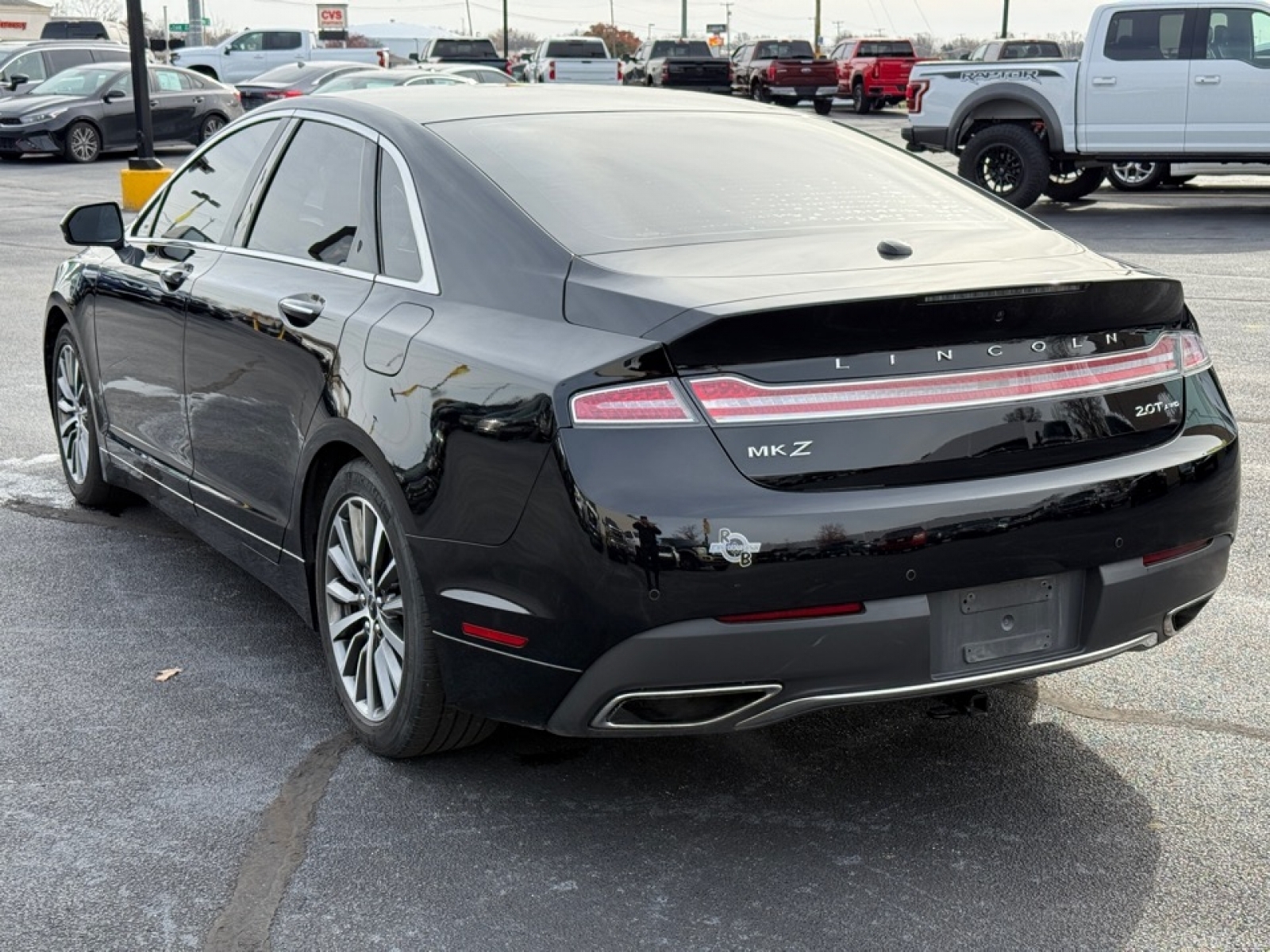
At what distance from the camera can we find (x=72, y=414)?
6250 millimetres

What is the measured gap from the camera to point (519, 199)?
3.79 metres

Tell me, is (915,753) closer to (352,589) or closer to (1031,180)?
(352,589)

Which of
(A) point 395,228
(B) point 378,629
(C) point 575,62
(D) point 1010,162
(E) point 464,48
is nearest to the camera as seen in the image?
(B) point 378,629

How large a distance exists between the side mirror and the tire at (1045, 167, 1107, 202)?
1384 cm

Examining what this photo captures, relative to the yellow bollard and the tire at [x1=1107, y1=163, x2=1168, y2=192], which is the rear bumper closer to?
the yellow bollard

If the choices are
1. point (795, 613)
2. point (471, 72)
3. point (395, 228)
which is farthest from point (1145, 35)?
point (795, 613)

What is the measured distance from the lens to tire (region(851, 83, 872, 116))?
1555 inches

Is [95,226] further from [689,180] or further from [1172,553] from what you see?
[1172,553]

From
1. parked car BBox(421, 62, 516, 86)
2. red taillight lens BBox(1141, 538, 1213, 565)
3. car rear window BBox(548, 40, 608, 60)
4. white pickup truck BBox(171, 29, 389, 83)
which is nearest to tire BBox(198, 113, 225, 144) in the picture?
parked car BBox(421, 62, 516, 86)

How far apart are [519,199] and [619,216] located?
243 mm

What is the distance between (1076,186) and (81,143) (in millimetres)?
15523

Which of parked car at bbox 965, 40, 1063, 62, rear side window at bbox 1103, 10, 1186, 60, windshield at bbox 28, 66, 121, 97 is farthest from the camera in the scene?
parked car at bbox 965, 40, 1063, 62

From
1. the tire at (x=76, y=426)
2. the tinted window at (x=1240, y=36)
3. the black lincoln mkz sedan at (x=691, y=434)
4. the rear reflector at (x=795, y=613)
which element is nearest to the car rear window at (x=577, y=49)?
the tinted window at (x=1240, y=36)

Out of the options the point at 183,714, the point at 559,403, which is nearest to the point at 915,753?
the point at 559,403
